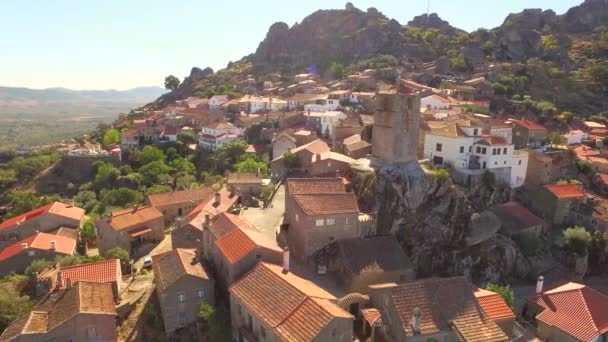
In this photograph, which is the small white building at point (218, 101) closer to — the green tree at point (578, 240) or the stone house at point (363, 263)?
the stone house at point (363, 263)

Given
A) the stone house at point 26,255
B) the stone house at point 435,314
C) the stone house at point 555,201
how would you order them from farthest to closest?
1. the stone house at point 555,201
2. the stone house at point 26,255
3. the stone house at point 435,314

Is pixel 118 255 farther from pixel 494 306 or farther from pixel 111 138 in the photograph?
pixel 111 138

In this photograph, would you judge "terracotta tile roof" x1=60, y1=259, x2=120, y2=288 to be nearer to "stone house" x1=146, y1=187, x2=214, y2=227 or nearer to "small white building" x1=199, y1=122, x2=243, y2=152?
"stone house" x1=146, y1=187, x2=214, y2=227

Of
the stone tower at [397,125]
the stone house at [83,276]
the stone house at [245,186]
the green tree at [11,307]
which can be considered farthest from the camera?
the stone house at [245,186]

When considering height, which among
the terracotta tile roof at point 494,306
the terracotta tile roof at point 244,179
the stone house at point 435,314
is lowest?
the terracotta tile roof at point 494,306

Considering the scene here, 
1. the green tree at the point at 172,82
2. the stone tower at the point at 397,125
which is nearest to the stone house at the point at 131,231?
the stone tower at the point at 397,125

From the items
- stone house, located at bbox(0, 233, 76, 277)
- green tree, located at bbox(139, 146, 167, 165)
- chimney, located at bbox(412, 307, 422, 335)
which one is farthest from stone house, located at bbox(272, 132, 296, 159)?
chimney, located at bbox(412, 307, 422, 335)

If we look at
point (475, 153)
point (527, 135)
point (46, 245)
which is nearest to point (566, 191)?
point (475, 153)
